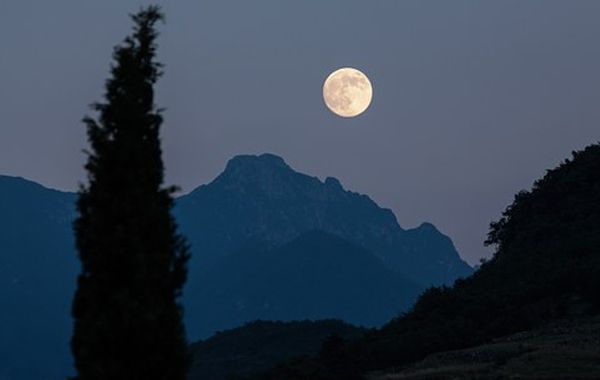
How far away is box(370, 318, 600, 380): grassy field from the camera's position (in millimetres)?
56000

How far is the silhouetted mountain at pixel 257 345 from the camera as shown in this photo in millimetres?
138750

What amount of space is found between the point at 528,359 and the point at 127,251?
1592 inches

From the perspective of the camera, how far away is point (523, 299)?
9306 centimetres

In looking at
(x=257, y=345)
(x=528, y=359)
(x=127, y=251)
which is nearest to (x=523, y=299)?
(x=528, y=359)

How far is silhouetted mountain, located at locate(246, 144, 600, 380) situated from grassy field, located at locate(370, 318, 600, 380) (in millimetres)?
132

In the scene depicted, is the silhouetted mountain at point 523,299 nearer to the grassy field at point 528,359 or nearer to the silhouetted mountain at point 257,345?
the grassy field at point 528,359

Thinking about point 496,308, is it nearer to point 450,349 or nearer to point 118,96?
point 450,349

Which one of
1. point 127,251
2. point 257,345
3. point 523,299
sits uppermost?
point 257,345

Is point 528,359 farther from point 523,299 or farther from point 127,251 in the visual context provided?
point 127,251

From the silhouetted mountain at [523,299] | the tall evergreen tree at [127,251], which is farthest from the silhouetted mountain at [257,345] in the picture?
the tall evergreen tree at [127,251]

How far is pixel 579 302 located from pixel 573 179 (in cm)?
3650

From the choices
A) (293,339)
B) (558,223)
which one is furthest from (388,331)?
(293,339)

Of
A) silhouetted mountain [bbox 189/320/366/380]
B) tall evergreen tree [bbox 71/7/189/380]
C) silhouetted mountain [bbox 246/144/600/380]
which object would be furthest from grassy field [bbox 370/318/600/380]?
silhouetted mountain [bbox 189/320/366/380]

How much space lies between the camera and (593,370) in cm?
5472
